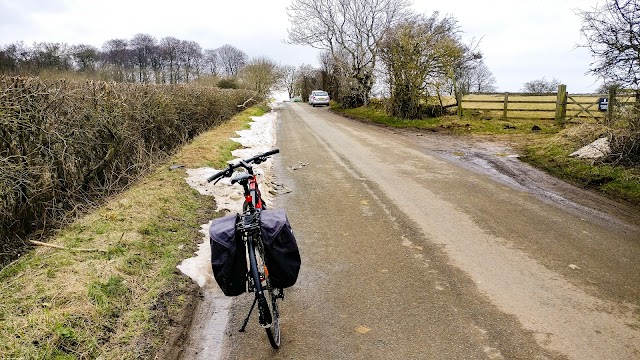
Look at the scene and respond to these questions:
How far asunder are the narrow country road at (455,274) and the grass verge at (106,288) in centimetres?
75

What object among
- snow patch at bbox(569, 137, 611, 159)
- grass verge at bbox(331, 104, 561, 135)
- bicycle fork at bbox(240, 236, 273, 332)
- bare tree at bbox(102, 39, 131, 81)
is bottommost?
bicycle fork at bbox(240, 236, 273, 332)

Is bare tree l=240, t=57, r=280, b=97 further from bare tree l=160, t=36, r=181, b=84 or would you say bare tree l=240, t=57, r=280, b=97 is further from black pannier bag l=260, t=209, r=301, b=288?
bare tree l=160, t=36, r=181, b=84

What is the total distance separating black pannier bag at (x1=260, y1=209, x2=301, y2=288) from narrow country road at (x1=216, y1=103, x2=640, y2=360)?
636 millimetres

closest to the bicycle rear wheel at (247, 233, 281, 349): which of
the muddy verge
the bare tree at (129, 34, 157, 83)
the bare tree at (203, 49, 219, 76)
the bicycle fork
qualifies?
the bicycle fork

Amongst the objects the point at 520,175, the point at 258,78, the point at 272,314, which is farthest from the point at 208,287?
the point at 258,78

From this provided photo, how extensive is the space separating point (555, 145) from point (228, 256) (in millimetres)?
11837

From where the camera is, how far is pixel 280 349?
3537mm

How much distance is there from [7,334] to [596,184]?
9915mm

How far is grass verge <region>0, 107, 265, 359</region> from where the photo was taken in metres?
3.31

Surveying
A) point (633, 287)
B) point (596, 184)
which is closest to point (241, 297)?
point (633, 287)

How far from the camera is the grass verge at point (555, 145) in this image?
8531mm

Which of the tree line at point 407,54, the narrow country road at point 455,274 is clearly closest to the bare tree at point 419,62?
the tree line at point 407,54

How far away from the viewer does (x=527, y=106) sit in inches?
793

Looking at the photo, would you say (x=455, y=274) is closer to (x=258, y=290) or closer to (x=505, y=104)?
(x=258, y=290)
